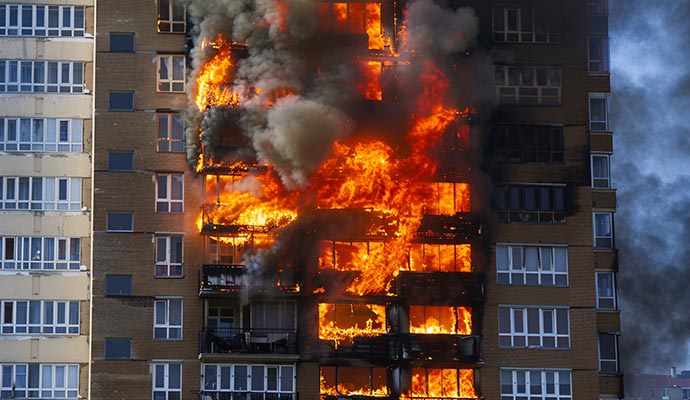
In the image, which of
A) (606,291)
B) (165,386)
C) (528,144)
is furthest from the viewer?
(606,291)

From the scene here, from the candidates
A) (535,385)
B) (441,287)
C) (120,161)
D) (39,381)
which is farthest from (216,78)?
(535,385)

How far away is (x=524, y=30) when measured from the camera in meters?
68.6

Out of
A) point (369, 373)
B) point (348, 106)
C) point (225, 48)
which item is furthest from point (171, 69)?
point (369, 373)

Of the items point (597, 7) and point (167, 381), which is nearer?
point (167, 381)

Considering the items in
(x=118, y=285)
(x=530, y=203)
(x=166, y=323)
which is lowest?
(x=166, y=323)

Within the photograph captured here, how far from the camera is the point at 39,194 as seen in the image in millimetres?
65812

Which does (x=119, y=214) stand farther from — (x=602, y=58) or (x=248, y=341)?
(x=602, y=58)

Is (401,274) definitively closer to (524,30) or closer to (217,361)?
(217,361)

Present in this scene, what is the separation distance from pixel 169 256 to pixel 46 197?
669 cm

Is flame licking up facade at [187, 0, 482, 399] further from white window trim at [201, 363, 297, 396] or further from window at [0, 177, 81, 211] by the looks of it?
window at [0, 177, 81, 211]

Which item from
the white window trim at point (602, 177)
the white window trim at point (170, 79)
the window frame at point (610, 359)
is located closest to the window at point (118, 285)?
the white window trim at point (170, 79)

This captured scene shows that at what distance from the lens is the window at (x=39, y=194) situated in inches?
2584

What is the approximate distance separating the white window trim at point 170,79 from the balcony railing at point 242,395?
14483 mm

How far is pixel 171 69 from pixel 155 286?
10.5 metres
